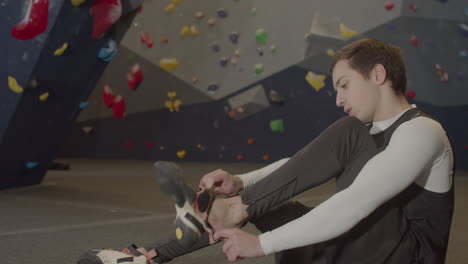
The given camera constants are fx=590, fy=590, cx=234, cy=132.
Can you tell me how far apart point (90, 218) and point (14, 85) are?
1.07 metres

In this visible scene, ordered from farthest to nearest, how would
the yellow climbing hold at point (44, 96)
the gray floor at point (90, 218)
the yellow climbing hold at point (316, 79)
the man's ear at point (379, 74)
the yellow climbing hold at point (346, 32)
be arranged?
the yellow climbing hold at point (316, 79) < the yellow climbing hold at point (346, 32) < the yellow climbing hold at point (44, 96) < the gray floor at point (90, 218) < the man's ear at point (379, 74)

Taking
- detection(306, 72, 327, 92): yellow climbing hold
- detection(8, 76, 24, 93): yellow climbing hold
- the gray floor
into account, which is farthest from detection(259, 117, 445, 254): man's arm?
detection(306, 72, 327, 92): yellow climbing hold

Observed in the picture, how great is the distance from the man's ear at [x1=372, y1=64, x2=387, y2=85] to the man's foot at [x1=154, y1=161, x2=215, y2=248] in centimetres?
43

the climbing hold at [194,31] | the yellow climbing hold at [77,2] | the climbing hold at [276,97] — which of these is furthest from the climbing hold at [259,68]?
the yellow climbing hold at [77,2]

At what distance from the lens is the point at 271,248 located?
3.59 feet

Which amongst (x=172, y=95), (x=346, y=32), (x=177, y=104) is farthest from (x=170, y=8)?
(x=346, y=32)

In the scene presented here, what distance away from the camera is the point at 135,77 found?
6.35 m

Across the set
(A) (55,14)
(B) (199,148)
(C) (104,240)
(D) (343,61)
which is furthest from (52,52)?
(B) (199,148)

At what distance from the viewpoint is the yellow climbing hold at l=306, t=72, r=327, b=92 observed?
224 inches

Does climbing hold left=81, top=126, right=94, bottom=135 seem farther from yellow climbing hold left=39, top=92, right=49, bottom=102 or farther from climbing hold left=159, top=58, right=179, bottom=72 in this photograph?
yellow climbing hold left=39, top=92, right=49, bottom=102

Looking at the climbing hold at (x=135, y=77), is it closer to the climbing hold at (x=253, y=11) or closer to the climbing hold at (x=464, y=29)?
the climbing hold at (x=253, y=11)

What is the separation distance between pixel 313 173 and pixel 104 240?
1251 millimetres

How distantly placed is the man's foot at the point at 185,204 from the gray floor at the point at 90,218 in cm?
68

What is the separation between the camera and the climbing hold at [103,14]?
325 cm
